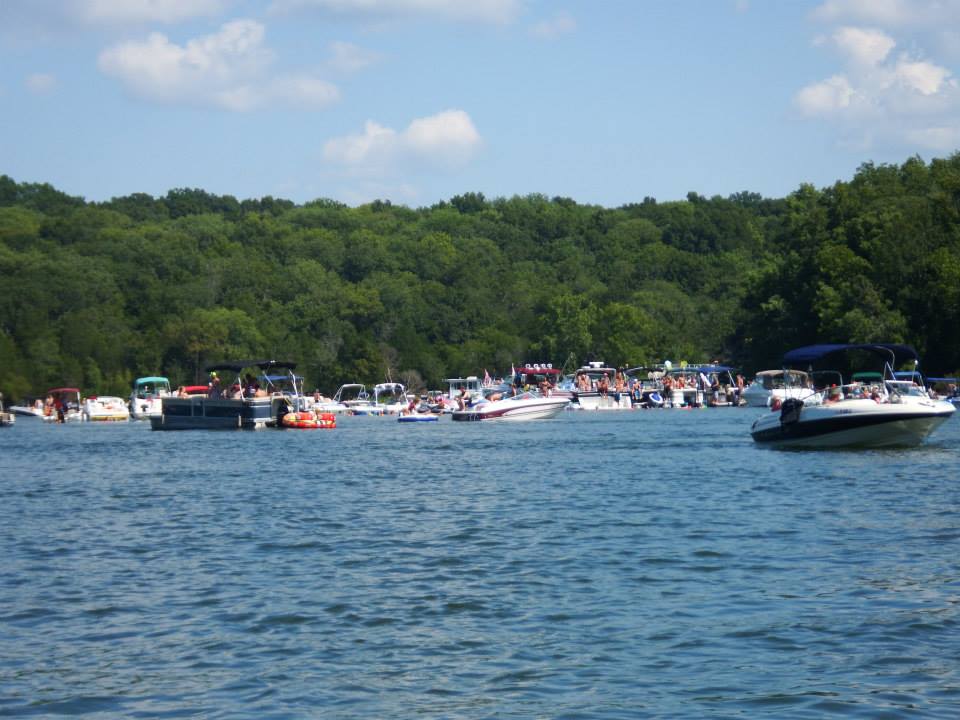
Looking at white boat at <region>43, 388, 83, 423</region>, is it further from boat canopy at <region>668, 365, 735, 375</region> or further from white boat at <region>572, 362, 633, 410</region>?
boat canopy at <region>668, 365, 735, 375</region>

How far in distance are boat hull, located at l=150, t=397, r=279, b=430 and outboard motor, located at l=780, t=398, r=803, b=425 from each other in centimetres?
3752

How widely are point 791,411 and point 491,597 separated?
30.8 m

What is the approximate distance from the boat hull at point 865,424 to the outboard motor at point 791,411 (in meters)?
0.11

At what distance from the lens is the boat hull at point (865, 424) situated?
4528cm

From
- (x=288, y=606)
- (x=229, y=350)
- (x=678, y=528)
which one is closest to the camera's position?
(x=288, y=606)

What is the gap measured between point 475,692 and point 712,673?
2605 mm

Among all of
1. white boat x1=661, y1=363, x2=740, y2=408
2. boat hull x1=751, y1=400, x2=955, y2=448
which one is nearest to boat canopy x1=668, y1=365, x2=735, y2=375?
white boat x1=661, y1=363, x2=740, y2=408

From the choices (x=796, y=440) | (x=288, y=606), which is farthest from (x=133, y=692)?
(x=796, y=440)

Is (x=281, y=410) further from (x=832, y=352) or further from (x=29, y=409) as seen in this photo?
(x=29, y=409)

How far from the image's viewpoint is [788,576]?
20969 millimetres

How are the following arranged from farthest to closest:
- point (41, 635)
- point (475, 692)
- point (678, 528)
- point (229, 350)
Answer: point (229, 350) → point (678, 528) → point (41, 635) → point (475, 692)

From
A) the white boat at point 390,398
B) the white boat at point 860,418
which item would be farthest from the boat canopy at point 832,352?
the white boat at point 390,398

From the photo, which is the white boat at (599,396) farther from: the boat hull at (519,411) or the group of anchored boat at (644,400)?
→ the boat hull at (519,411)

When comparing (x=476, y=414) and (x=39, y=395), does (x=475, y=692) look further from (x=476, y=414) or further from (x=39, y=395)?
(x=39, y=395)
